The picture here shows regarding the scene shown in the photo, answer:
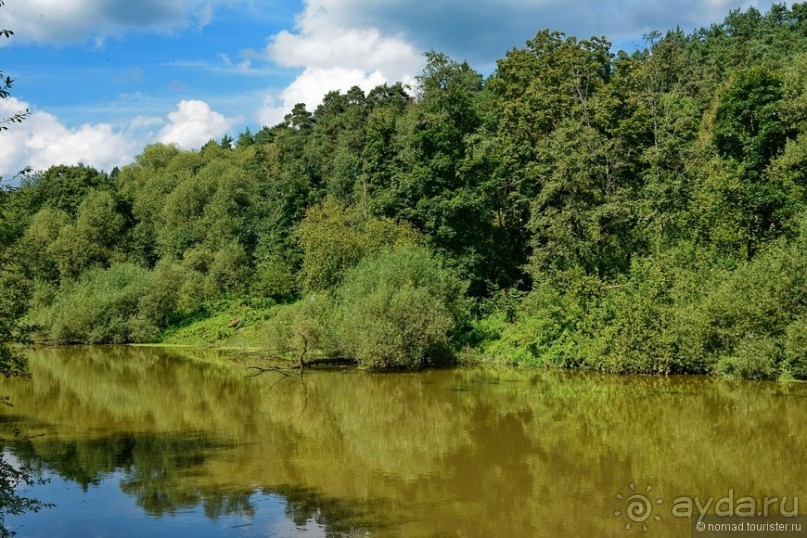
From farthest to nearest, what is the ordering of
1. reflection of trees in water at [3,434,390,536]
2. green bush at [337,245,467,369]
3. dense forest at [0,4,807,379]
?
green bush at [337,245,467,369], dense forest at [0,4,807,379], reflection of trees in water at [3,434,390,536]

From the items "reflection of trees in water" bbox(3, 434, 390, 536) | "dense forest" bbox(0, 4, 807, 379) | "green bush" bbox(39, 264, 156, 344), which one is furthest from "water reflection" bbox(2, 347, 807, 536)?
"green bush" bbox(39, 264, 156, 344)

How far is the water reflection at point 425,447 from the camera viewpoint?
13.2 meters

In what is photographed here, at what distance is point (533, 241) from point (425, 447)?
20.3 m

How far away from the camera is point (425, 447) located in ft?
59.4

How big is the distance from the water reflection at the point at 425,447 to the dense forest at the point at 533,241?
351 centimetres

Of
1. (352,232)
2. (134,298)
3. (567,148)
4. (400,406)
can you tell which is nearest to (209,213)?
(134,298)

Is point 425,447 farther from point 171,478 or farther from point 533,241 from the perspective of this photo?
point 533,241

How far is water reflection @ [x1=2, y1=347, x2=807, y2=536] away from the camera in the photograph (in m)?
13.2

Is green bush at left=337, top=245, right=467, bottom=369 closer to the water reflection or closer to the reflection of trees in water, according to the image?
the water reflection

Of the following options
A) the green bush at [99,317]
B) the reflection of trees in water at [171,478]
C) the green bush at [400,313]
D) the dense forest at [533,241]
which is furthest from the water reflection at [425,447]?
the green bush at [99,317]

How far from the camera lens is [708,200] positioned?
110 feet

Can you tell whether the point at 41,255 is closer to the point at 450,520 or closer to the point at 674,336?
the point at 674,336

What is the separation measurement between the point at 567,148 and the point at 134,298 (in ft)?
115

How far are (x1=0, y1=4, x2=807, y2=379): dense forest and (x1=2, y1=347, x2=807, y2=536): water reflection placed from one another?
11.5 feet
